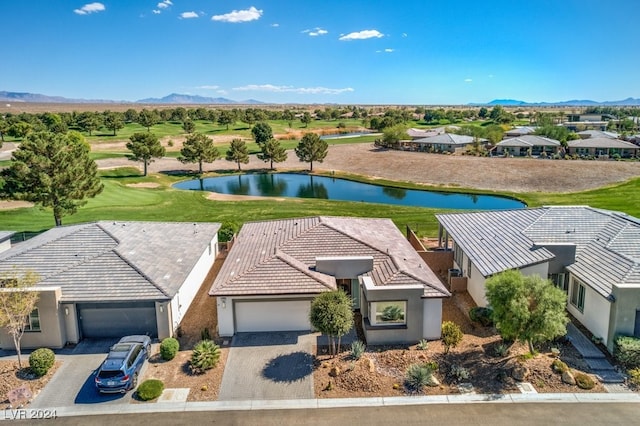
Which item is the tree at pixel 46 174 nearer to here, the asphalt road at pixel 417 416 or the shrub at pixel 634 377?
the asphalt road at pixel 417 416

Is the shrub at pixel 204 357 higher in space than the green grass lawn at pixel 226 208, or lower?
lower

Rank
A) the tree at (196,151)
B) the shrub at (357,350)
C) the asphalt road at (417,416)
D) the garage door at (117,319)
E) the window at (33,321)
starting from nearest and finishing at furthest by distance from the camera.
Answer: the asphalt road at (417,416) < the shrub at (357,350) < the window at (33,321) < the garage door at (117,319) < the tree at (196,151)

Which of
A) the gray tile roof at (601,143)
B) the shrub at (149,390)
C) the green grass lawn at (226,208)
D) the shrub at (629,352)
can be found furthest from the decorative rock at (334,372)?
the gray tile roof at (601,143)

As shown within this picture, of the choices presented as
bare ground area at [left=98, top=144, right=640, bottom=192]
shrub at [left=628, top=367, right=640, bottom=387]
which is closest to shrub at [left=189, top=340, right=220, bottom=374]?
shrub at [left=628, top=367, right=640, bottom=387]

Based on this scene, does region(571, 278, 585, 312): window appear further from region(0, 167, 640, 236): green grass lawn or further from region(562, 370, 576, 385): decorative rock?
region(0, 167, 640, 236): green grass lawn

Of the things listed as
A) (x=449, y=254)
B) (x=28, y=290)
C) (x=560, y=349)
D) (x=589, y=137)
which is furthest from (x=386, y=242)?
(x=589, y=137)

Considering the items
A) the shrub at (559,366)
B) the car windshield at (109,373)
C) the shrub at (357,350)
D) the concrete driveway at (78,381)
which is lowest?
the concrete driveway at (78,381)

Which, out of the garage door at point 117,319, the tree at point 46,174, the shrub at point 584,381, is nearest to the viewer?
the shrub at point 584,381
